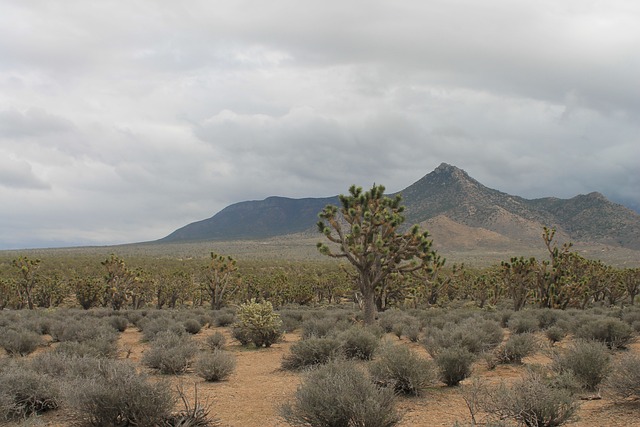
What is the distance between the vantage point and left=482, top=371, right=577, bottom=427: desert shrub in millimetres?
7074

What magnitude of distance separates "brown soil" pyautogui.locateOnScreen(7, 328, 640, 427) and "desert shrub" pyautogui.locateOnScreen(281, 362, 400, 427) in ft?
1.53

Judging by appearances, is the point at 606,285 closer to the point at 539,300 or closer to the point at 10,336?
the point at 539,300

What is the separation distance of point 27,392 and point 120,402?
9.02ft

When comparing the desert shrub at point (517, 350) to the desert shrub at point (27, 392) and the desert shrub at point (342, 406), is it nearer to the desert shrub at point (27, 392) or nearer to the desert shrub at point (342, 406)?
the desert shrub at point (342, 406)

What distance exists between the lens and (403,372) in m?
10.0

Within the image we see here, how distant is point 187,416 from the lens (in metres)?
7.44

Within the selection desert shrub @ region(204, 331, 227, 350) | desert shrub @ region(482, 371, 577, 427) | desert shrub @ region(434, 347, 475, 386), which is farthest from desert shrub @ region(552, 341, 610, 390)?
desert shrub @ region(204, 331, 227, 350)

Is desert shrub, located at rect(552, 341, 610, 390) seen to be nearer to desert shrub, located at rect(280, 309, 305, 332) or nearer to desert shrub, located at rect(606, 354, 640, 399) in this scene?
desert shrub, located at rect(606, 354, 640, 399)

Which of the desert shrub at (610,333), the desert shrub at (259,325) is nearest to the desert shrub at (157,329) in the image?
the desert shrub at (259,325)

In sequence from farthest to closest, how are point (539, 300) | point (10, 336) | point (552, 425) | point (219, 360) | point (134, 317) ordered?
point (539, 300)
point (134, 317)
point (10, 336)
point (219, 360)
point (552, 425)

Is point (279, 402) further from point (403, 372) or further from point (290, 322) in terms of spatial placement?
point (290, 322)

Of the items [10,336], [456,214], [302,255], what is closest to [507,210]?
[456,214]

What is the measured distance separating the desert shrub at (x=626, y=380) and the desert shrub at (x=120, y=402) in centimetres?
759

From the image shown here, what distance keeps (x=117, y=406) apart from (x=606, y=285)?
48.9 metres
